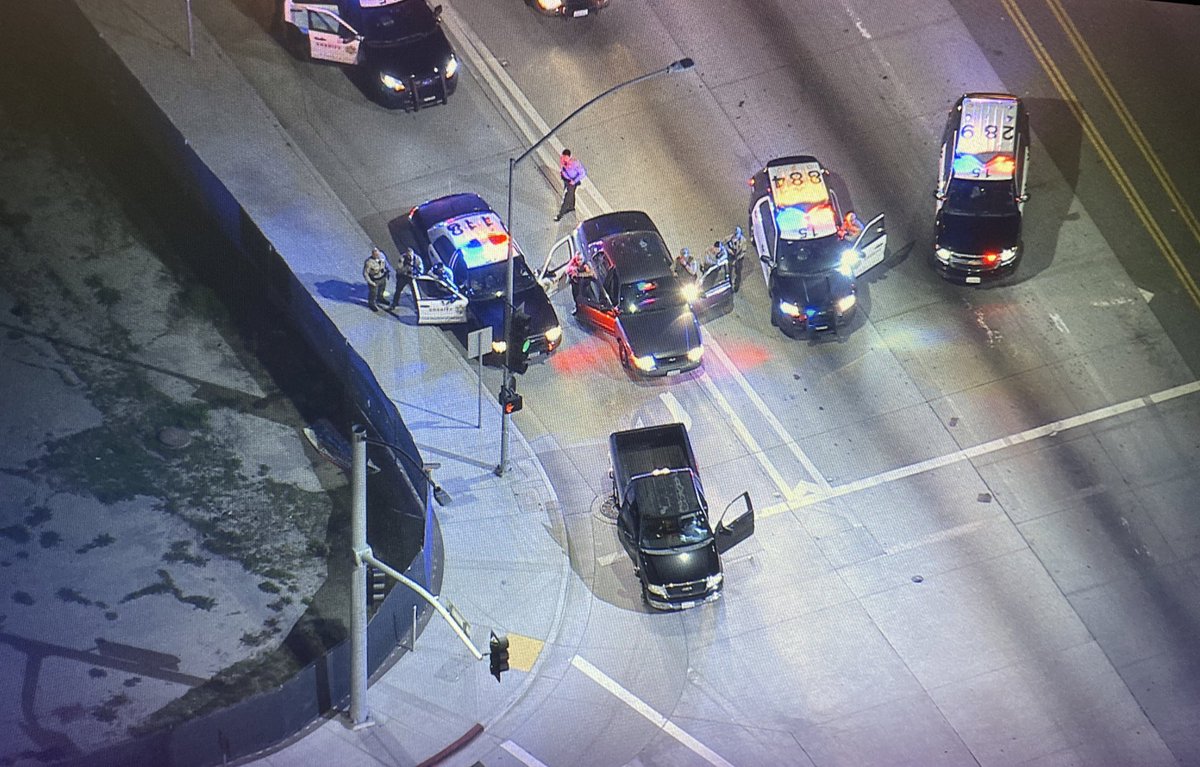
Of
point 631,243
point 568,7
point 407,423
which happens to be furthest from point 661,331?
point 568,7

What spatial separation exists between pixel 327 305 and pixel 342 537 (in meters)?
5.89

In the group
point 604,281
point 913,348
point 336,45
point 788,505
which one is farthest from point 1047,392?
point 336,45

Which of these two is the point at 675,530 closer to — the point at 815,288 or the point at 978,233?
the point at 815,288

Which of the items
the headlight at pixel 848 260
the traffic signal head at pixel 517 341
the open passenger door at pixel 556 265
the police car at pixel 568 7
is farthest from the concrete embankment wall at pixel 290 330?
the headlight at pixel 848 260

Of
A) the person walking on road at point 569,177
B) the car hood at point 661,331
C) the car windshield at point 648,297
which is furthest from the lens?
the person walking on road at point 569,177

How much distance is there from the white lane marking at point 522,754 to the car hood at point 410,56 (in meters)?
17.2

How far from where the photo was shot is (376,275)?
123 ft

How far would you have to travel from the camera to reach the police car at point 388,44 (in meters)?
41.8

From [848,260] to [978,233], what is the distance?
121 inches

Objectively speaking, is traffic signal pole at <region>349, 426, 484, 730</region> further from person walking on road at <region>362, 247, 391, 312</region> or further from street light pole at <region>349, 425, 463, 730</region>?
person walking on road at <region>362, 247, 391, 312</region>


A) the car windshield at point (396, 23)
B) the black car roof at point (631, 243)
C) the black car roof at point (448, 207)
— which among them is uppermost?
the car windshield at point (396, 23)

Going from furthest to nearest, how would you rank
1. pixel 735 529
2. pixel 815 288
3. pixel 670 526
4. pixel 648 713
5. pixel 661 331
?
pixel 815 288 < pixel 661 331 < pixel 735 529 < pixel 670 526 < pixel 648 713

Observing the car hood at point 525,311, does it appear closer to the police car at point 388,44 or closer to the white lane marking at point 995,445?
the white lane marking at point 995,445

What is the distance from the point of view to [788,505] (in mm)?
35469
